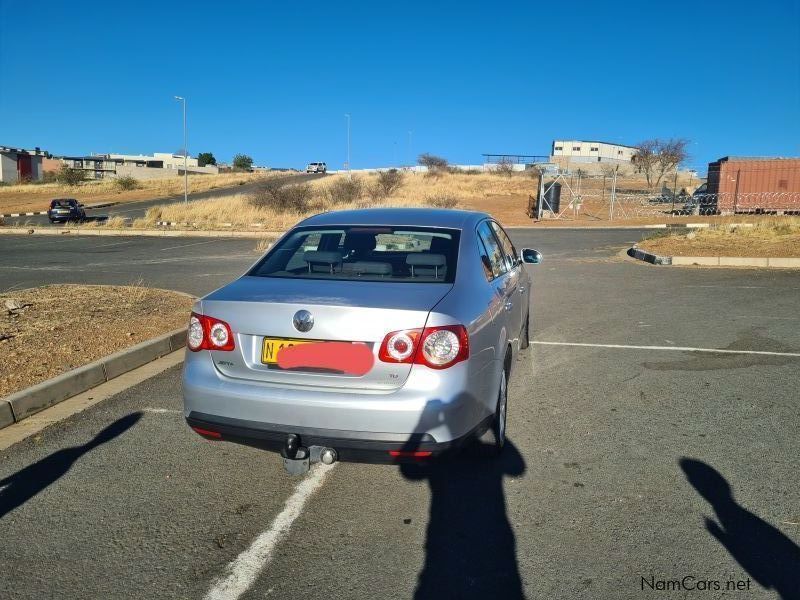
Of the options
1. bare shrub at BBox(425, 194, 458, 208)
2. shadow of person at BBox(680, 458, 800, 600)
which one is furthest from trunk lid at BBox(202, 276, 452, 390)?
bare shrub at BBox(425, 194, 458, 208)

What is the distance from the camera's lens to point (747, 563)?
2896 mm

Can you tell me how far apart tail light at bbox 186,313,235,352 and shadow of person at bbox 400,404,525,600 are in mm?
1125

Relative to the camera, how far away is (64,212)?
32844mm

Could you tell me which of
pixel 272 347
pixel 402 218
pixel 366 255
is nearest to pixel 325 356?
pixel 272 347

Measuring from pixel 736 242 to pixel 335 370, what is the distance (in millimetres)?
16869

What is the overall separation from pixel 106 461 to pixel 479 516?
2381 mm

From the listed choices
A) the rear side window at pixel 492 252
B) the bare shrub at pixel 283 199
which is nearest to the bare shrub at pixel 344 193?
the bare shrub at pixel 283 199

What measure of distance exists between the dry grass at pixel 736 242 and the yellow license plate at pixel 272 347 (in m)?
14.2

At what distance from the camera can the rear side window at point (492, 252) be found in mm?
4516

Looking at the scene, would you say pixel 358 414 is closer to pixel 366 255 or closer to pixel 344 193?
pixel 366 255

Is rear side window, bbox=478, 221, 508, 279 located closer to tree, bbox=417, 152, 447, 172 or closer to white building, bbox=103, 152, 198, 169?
tree, bbox=417, 152, 447, 172

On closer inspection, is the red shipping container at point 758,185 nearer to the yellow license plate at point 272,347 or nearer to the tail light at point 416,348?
the tail light at point 416,348

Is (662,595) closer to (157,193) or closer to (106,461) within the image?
(106,461)

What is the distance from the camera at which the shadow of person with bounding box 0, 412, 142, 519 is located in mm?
3561
